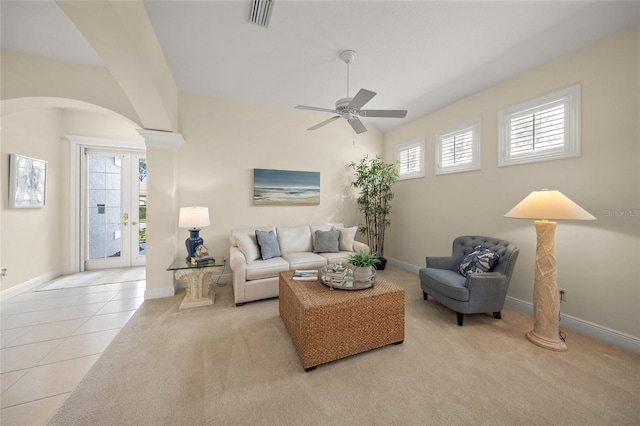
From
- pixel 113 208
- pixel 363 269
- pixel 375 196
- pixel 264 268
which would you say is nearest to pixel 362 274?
pixel 363 269

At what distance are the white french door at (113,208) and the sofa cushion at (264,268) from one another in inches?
125

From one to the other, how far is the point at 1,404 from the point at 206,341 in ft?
3.98

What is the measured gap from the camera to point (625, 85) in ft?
6.92

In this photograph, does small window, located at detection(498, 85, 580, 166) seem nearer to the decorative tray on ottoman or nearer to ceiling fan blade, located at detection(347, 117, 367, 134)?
ceiling fan blade, located at detection(347, 117, 367, 134)

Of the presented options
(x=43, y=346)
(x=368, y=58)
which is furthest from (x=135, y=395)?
(x=368, y=58)

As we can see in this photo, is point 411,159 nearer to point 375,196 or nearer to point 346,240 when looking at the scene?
point 375,196

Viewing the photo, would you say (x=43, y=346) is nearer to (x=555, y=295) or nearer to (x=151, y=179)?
(x=151, y=179)

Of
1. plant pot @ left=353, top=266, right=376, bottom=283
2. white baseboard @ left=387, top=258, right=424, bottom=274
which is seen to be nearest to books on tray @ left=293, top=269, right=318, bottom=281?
plant pot @ left=353, top=266, right=376, bottom=283

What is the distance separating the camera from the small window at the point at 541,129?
7.94 ft

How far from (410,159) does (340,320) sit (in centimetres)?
364

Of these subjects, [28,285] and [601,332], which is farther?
[28,285]

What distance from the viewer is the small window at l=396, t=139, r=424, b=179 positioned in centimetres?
431

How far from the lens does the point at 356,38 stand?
2.47 meters

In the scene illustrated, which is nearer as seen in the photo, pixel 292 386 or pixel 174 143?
pixel 292 386
